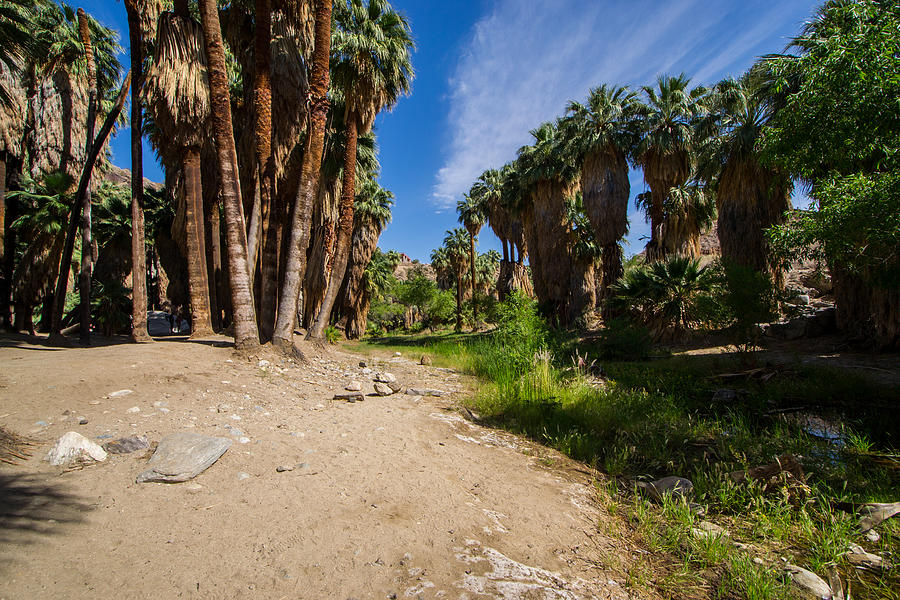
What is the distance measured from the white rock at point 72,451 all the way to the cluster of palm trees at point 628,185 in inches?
719

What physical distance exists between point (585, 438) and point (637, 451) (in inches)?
24.4

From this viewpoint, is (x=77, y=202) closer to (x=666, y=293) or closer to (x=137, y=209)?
(x=137, y=209)

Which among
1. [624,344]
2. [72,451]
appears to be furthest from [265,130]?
[624,344]

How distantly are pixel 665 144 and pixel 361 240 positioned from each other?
723 inches

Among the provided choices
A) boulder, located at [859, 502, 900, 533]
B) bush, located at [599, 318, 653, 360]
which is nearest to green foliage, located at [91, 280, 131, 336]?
bush, located at [599, 318, 653, 360]

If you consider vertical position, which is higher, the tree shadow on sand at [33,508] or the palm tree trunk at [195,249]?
the palm tree trunk at [195,249]

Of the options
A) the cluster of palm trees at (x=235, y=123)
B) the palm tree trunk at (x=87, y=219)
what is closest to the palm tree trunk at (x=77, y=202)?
the cluster of palm trees at (x=235, y=123)

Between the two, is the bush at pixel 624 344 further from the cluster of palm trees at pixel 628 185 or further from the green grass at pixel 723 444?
the cluster of palm trees at pixel 628 185

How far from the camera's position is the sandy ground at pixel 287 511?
2006mm

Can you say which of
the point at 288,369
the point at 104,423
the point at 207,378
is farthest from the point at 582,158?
the point at 104,423

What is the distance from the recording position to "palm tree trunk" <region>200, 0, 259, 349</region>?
795 centimetres

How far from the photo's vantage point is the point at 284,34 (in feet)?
35.2

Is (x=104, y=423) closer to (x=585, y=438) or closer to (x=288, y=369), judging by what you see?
(x=288, y=369)

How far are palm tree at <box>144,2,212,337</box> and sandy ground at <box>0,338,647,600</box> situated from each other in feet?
14.6
